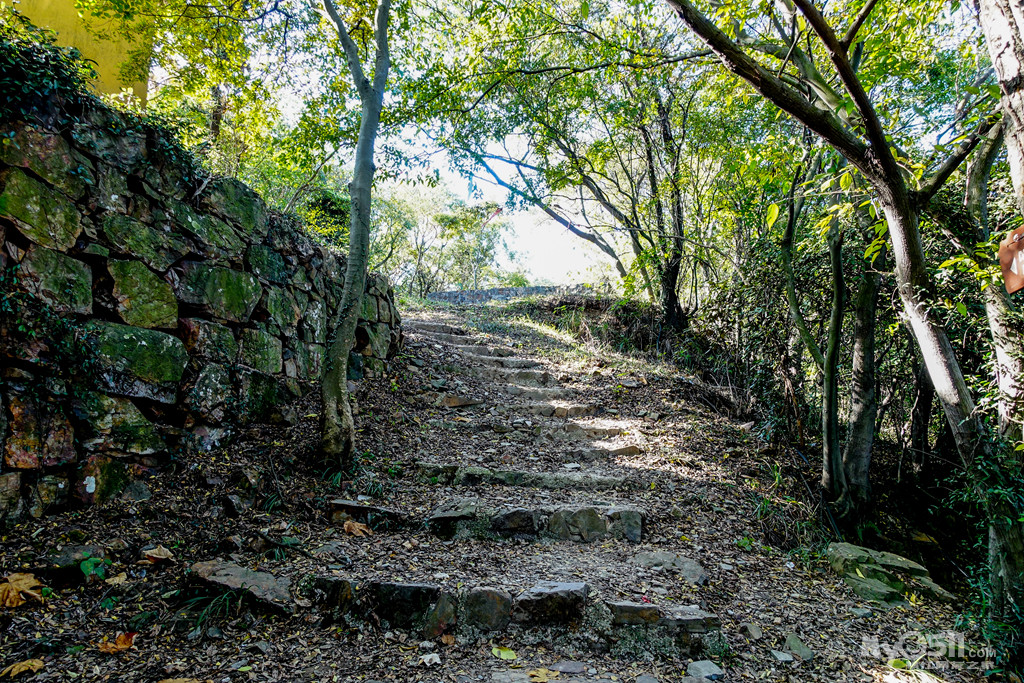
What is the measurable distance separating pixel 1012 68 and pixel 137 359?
4.90 meters

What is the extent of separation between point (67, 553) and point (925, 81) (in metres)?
9.59

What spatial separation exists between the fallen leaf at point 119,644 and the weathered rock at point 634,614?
7.98 ft

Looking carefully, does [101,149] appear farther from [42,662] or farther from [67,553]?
[42,662]

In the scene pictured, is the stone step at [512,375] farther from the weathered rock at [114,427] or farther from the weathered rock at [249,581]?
the weathered rock at [249,581]

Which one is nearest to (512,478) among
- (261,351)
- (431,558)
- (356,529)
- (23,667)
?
(431,558)

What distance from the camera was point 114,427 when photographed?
3.07m

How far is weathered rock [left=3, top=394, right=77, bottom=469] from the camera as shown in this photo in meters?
2.63

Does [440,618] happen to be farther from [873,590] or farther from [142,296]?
[142,296]

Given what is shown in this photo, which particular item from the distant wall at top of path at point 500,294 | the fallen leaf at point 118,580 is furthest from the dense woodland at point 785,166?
the distant wall at top of path at point 500,294

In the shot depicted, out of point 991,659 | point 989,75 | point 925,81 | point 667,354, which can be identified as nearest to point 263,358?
point 991,659

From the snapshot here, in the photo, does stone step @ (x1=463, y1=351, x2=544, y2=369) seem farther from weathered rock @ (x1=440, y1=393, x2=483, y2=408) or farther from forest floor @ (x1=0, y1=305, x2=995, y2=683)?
forest floor @ (x1=0, y1=305, x2=995, y2=683)

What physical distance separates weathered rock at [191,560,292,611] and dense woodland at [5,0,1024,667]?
3.83 feet

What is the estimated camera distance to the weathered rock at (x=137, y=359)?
3100 mm

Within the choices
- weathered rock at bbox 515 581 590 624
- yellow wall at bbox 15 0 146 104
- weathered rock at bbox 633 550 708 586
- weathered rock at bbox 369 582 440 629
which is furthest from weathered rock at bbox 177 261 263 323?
weathered rock at bbox 633 550 708 586
